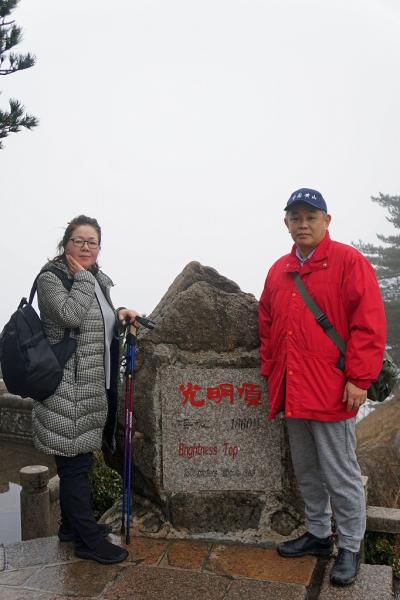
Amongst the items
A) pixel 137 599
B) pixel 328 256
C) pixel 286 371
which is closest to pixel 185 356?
pixel 286 371

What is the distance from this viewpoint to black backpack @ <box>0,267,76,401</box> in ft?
10.00

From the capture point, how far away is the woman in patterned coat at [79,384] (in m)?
3.16

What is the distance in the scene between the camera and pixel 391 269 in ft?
74.5

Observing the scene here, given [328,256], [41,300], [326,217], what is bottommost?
[41,300]

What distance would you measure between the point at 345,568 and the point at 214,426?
1150 millimetres

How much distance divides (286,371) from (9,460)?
552cm

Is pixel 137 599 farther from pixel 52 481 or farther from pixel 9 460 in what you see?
pixel 9 460

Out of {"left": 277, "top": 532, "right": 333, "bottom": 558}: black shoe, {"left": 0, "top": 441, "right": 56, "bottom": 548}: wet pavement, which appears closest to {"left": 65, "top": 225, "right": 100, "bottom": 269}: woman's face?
{"left": 277, "top": 532, "right": 333, "bottom": 558}: black shoe

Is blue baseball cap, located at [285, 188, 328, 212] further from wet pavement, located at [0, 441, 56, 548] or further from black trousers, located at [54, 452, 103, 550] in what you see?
wet pavement, located at [0, 441, 56, 548]

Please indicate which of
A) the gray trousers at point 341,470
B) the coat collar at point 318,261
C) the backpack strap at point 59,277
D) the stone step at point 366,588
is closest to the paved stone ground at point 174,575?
the stone step at point 366,588

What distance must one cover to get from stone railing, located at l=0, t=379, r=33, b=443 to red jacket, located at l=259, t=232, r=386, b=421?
18.7 feet

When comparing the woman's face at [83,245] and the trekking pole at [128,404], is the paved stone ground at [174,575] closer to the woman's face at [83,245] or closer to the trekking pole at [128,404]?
the trekking pole at [128,404]

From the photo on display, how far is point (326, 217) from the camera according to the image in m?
3.24

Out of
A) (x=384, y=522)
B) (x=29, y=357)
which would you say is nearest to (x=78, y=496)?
(x=29, y=357)
